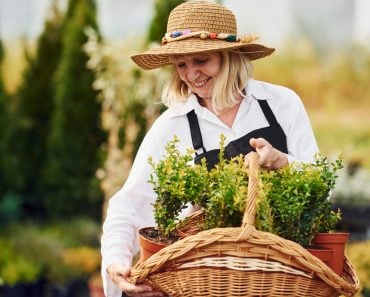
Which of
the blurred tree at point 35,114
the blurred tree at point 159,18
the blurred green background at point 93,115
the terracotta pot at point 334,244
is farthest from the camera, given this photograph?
the blurred tree at point 35,114

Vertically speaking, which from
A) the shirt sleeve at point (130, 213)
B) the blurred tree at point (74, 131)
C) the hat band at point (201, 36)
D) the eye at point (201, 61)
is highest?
the hat band at point (201, 36)

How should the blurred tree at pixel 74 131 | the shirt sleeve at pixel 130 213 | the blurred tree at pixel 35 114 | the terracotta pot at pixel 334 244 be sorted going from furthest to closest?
the blurred tree at pixel 35 114 → the blurred tree at pixel 74 131 → the shirt sleeve at pixel 130 213 → the terracotta pot at pixel 334 244

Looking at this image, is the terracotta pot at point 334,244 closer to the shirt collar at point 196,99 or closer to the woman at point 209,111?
the woman at point 209,111

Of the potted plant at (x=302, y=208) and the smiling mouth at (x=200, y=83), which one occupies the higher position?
the smiling mouth at (x=200, y=83)

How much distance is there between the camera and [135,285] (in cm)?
267

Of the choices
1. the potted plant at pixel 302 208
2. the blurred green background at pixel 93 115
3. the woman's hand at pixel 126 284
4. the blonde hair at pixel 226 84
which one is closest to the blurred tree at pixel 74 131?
the blurred green background at pixel 93 115

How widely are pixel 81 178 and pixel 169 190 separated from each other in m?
5.98

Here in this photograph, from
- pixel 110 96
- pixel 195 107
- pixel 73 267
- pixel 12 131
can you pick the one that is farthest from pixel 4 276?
pixel 195 107

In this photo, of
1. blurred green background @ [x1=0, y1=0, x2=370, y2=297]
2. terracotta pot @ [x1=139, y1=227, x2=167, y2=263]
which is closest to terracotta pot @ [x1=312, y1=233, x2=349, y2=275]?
terracotta pot @ [x1=139, y1=227, x2=167, y2=263]

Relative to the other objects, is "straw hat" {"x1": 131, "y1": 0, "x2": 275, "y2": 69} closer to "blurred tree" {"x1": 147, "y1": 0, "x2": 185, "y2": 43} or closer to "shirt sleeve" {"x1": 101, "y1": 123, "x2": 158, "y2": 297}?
"shirt sleeve" {"x1": 101, "y1": 123, "x2": 158, "y2": 297}

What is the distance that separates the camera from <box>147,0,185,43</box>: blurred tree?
764 centimetres

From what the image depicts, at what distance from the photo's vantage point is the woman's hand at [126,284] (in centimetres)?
266

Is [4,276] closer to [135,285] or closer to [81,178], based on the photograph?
[81,178]

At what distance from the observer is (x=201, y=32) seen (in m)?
3.04
